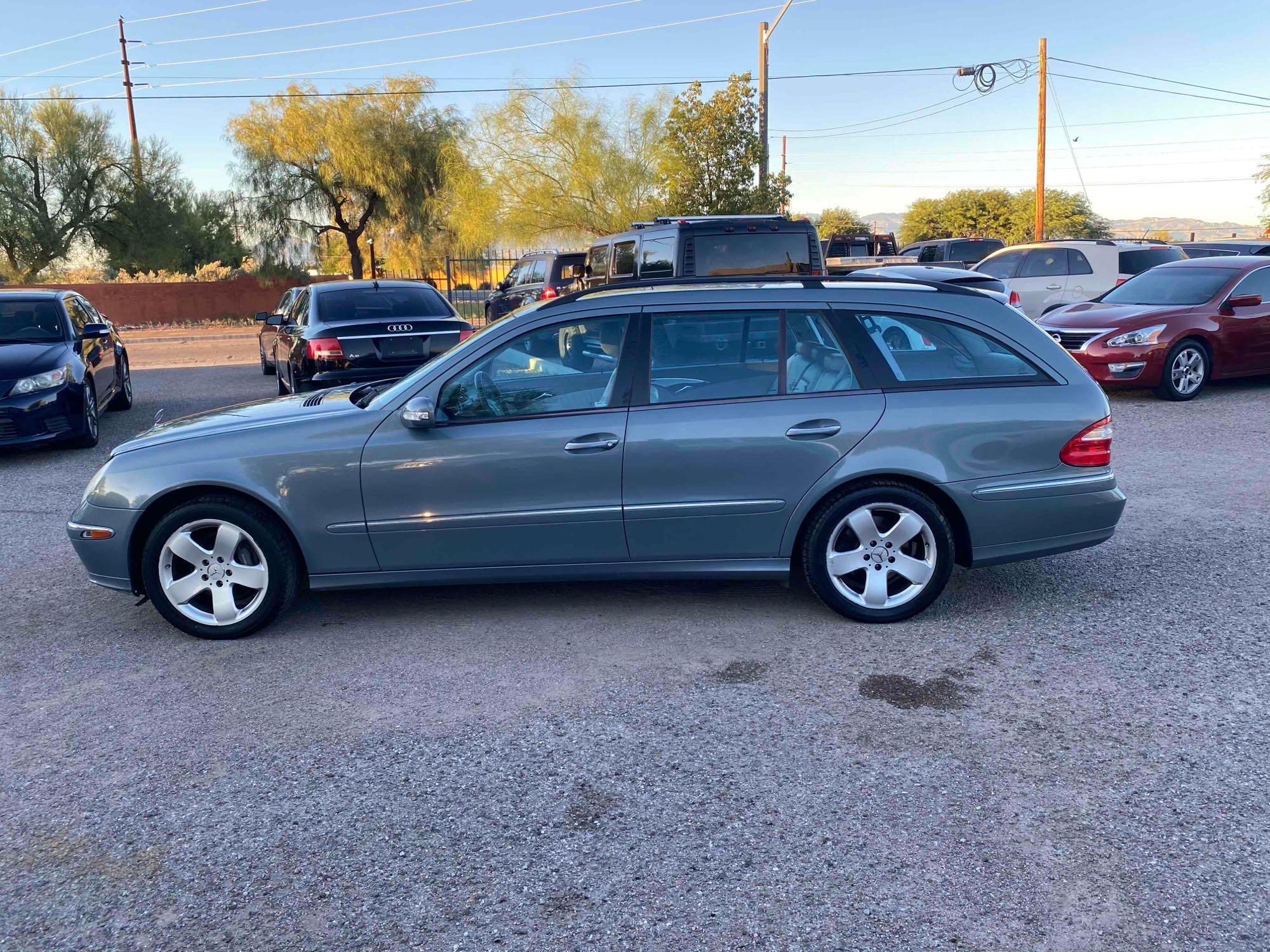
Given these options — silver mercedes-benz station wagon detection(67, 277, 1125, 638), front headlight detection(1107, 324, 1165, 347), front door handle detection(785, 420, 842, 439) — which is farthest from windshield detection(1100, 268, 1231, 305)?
front door handle detection(785, 420, 842, 439)

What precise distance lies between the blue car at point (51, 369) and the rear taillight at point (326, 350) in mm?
2192

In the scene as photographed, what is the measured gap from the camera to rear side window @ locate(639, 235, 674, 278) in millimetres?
11453

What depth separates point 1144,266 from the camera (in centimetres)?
1770

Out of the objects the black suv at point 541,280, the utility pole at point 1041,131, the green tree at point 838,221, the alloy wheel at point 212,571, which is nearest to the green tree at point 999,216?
the green tree at point 838,221

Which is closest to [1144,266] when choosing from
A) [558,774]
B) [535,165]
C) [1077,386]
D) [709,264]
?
[709,264]

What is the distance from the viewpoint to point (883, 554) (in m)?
5.02

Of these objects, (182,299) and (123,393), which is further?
(182,299)

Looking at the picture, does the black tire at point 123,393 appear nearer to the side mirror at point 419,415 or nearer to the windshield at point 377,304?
the windshield at point 377,304

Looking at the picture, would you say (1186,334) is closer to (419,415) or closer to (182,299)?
(419,415)

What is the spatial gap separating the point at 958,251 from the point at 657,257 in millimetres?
16703

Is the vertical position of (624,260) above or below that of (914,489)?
above

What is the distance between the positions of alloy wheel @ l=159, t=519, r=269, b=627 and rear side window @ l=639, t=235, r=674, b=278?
6.89 metres

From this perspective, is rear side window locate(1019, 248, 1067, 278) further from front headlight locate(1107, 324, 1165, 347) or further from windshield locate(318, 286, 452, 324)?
windshield locate(318, 286, 452, 324)

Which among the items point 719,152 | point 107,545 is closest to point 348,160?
point 719,152
